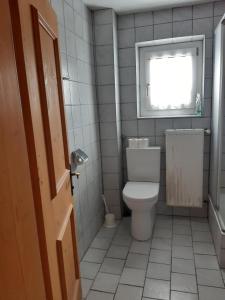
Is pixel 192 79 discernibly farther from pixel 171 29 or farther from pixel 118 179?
pixel 118 179

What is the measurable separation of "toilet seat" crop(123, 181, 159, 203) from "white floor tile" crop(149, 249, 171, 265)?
45 centimetres

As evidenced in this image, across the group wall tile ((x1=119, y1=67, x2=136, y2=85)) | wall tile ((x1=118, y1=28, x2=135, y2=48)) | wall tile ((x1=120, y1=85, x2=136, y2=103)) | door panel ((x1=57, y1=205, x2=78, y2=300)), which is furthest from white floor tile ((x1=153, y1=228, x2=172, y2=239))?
wall tile ((x1=118, y1=28, x2=135, y2=48))

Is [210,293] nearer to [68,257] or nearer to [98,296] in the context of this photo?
[98,296]

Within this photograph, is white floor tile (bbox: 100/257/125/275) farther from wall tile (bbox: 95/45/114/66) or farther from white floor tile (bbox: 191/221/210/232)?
wall tile (bbox: 95/45/114/66)

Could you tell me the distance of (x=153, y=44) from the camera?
242 cm

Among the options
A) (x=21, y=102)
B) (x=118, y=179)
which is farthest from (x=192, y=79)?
(x=21, y=102)

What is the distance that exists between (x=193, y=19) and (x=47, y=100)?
6.42 ft

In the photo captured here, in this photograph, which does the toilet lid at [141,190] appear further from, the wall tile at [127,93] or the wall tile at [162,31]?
the wall tile at [162,31]

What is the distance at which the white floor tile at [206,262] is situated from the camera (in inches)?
70.2

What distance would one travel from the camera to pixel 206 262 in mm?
1833

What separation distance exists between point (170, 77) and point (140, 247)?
1715mm

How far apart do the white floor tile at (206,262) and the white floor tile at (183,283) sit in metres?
0.16

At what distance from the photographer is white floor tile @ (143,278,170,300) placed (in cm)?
154

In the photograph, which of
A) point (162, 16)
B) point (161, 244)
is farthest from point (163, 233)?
point (162, 16)
